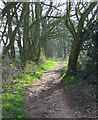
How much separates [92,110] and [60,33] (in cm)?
1545

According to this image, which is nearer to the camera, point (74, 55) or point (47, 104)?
point (47, 104)

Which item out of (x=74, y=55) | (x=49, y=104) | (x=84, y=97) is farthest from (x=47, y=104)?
(x=74, y=55)

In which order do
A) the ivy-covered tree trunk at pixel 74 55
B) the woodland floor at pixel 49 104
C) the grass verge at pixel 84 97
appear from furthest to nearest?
the ivy-covered tree trunk at pixel 74 55
the grass verge at pixel 84 97
the woodland floor at pixel 49 104

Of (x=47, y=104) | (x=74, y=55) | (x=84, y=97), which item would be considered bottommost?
(x=47, y=104)

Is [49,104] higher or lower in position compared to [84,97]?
lower

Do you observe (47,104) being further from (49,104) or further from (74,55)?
(74,55)

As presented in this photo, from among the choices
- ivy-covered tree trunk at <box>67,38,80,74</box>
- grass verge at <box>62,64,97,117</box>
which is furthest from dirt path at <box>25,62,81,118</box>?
ivy-covered tree trunk at <box>67,38,80,74</box>

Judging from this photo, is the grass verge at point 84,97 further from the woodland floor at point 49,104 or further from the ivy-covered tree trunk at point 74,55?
the ivy-covered tree trunk at point 74,55

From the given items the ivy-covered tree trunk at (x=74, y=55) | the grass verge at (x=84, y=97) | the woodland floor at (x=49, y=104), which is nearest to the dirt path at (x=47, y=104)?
the woodland floor at (x=49, y=104)

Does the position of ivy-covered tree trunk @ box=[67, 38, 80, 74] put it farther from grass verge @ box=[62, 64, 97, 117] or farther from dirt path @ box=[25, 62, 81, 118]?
dirt path @ box=[25, 62, 81, 118]

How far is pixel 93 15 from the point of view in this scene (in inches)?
326

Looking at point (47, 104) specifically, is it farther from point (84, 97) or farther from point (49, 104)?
point (84, 97)

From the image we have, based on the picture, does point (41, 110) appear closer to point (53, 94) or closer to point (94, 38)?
point (53, 94)

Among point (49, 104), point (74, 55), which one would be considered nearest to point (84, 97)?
point (49, 104)
